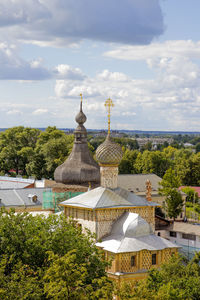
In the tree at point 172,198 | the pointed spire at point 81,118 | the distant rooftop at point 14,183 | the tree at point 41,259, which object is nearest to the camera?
the tree at point 41,259

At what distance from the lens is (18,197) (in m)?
43.0

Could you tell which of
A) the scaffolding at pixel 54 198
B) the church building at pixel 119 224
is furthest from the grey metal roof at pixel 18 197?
the church building at pixel 119 224

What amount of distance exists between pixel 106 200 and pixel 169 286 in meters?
9.64

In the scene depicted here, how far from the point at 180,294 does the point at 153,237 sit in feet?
27.7

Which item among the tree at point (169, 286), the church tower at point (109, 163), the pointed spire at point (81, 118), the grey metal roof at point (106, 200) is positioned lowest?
the tree at point (169, 286)

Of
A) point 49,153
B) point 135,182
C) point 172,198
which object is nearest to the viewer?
point 172,198

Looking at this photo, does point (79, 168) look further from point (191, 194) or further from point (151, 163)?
point (151, 163)

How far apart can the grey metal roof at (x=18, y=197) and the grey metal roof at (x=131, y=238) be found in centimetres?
1833

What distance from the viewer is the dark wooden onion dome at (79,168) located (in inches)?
1501

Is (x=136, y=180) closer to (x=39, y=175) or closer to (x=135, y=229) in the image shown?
(x=39, y=175)

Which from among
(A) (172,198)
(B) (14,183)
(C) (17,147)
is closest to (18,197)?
(B) (14,183)

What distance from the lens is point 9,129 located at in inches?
3036


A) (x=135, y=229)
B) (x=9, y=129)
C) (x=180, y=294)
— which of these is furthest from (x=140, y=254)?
(x=9, y=129)

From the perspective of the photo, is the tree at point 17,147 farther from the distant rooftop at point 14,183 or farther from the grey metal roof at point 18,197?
the grey metal roof at point 18,197
